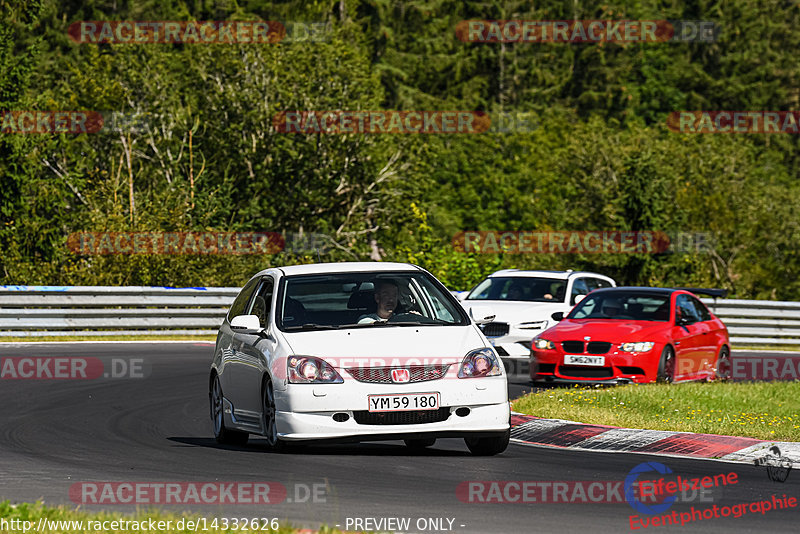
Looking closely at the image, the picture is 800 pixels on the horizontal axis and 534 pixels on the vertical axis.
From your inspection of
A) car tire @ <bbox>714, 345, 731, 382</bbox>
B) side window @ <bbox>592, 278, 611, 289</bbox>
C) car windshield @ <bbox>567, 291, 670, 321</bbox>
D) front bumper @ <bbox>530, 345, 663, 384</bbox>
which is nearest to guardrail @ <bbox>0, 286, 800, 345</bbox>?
side window @ <bbox>592, 278, 611, 289</bbox>

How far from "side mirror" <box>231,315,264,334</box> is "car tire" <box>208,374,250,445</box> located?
1109 mm

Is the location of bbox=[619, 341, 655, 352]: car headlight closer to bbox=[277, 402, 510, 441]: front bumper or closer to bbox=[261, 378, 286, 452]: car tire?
bbox=[277, 402, 510, 441]: front bumper

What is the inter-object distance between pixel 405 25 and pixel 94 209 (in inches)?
1327

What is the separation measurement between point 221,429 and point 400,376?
243 cm

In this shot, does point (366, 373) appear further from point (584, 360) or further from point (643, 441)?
point (584, 360)

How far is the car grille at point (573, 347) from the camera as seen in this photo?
1877 cm

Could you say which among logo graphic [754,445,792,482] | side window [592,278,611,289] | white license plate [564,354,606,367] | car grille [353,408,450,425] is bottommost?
white license plate [564,354,606,367]

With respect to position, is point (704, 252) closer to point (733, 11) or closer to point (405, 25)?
point (405, 25)

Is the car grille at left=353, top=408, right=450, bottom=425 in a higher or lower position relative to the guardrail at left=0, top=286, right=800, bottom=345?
higher

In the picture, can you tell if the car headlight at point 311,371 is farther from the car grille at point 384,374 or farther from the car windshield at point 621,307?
the car windshield at point 621,307

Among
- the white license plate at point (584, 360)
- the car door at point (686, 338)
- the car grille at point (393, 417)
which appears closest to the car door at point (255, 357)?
the car grille at point (393, 417)

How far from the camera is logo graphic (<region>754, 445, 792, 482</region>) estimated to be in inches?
403

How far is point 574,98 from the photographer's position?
257 feet

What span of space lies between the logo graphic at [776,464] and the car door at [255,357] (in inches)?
158
